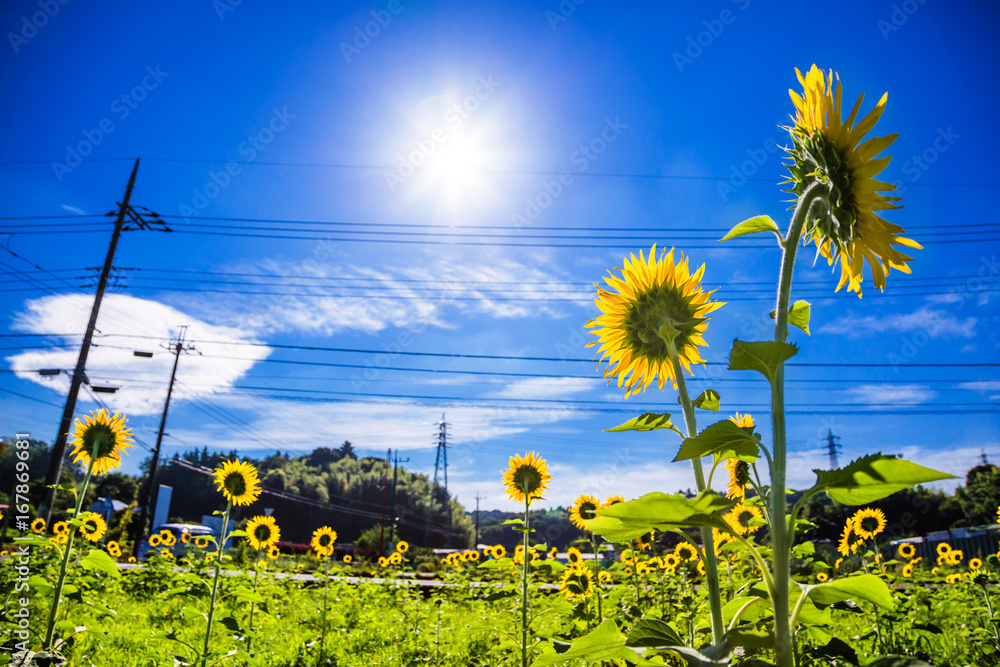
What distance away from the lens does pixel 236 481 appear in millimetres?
5246

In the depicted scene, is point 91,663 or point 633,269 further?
point 91,663

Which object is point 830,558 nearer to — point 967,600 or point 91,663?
point 967,600

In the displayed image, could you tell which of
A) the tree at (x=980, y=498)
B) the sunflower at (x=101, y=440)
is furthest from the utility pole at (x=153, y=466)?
the tree at (x=980, y=498)

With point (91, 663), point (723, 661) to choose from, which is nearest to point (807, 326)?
point (723, 661)

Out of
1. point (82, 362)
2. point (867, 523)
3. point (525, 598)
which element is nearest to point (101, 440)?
point (525, 598)

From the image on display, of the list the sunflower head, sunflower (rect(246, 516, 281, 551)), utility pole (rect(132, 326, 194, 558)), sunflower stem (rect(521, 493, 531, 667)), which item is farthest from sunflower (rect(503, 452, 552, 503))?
utility pole (rect(132, 326, 194, 558))

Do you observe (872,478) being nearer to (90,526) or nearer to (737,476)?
(737,476)

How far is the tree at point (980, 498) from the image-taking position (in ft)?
87.4

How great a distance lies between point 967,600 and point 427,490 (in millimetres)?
76952

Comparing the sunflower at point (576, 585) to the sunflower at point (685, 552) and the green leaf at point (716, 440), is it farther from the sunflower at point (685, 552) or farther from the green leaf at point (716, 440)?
the green leaf at point (716, 440)

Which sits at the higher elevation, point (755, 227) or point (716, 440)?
point (755, 227)

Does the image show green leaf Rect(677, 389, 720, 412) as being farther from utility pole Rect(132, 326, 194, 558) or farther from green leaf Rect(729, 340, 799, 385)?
utility pole Rect(132, 326, 194, 558)

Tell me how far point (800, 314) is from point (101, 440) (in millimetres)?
4754

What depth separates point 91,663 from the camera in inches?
167
